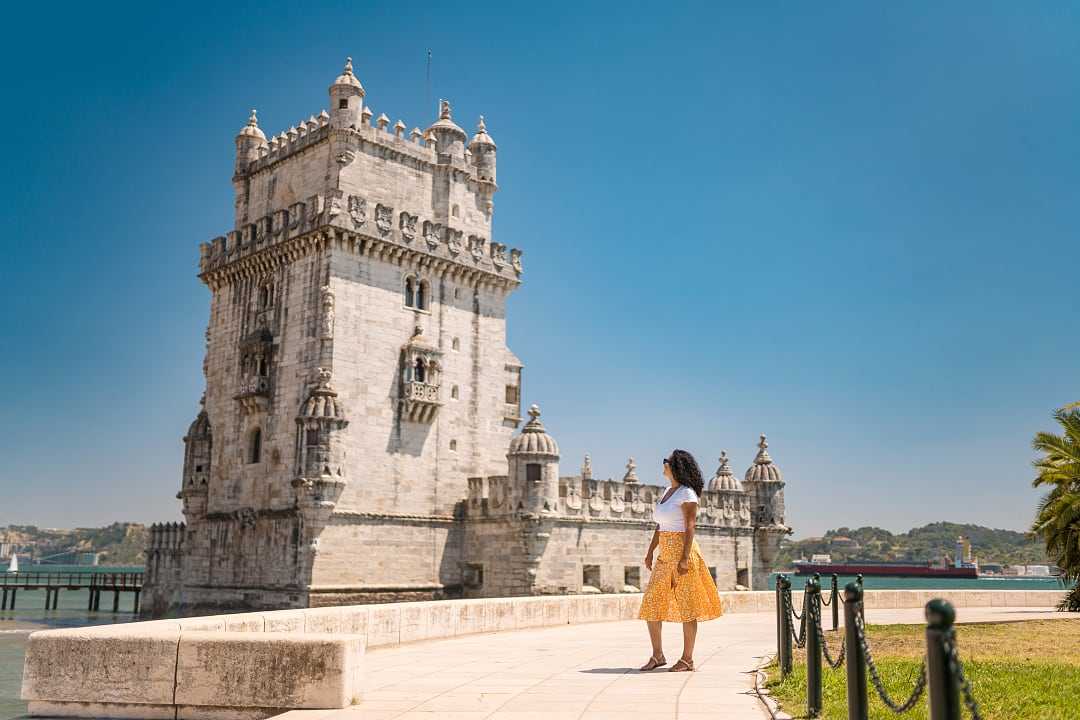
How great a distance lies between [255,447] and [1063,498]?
1011 inches

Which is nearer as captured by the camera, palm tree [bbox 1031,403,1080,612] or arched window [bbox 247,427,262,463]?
palm tree [bbox 1031,403,1080,612]

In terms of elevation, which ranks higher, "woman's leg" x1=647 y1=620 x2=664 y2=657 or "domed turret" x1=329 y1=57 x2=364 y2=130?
"domed turret" x1=329 y1=57 x2=364 y2=130

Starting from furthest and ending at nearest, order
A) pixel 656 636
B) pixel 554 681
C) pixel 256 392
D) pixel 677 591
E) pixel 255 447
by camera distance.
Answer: pixel 255 447 < pixel 256 392 < pixel 656 636 < pixel 677 591 < pixel 554 681

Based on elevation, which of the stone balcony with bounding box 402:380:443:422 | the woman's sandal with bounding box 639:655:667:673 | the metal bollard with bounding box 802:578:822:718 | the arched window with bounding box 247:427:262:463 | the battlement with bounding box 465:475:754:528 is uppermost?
the stone balcony with bounding box 402:380:443:422

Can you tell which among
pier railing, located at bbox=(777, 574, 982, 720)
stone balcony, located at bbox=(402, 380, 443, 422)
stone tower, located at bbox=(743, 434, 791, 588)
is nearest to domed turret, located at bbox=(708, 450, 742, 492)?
stone tower, located at bbox=(743, 434, 791, 588)

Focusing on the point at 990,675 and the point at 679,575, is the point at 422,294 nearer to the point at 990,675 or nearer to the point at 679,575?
the point at 679,575

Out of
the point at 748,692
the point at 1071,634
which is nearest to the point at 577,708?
the point at 748,692

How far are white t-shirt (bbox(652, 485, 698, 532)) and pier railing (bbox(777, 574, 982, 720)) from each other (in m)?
1.56

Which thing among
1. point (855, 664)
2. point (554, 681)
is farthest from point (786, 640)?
point (855, 664)

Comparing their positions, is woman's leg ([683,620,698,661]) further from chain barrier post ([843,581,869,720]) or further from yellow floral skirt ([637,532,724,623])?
chain barrier post ([843,581,869,720])

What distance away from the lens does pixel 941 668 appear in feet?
17.0

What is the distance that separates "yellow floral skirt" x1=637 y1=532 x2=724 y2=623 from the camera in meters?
11.3

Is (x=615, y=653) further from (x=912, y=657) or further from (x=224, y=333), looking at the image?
(x=224, y=333)

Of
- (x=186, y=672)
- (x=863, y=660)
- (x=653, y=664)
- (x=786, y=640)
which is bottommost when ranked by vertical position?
(x=653, y=664)
